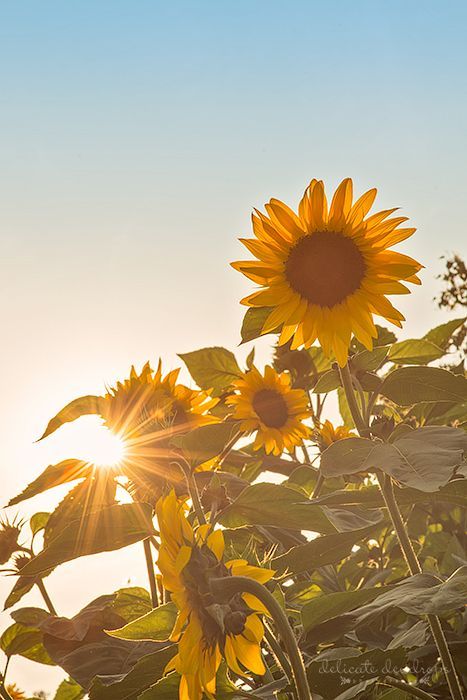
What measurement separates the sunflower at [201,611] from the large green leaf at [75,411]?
75 cm

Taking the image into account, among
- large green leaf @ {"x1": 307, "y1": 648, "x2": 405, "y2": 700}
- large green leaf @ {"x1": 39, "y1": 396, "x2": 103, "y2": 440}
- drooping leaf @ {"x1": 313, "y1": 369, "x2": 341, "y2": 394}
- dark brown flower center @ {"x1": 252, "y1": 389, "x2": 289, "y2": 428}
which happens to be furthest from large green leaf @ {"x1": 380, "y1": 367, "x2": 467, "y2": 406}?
dark brown flower center @ {"x1": 252, "y1": 389, "x2": 289, "y2": 428}

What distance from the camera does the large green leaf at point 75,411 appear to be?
1.79m

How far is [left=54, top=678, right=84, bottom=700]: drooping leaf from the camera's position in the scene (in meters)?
2.16

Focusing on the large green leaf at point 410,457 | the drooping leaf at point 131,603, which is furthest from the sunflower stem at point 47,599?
the large green leaf at point 410,457

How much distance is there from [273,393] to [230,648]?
1.96m

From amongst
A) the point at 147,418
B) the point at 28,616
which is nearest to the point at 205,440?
the point at 147,418

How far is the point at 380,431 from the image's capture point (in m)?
1.58

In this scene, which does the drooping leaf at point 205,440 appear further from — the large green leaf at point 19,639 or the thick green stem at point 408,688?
the large green leaf at point 19,639

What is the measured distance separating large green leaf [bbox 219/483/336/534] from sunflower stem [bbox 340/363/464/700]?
0.14 metres

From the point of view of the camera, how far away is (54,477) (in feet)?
5.86

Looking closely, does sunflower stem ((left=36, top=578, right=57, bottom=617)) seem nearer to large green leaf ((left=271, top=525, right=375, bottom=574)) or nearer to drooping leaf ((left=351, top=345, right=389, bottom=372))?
large green leaf ((left=271, top=525, right=375, bottom=574))

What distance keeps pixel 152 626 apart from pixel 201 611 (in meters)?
0.25

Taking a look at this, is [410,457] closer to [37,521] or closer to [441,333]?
[441,333]

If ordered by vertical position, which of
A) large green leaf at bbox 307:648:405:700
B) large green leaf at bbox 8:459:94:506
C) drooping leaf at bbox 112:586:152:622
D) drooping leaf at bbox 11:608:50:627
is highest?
large green leaf at bbox 8:459:94:506
